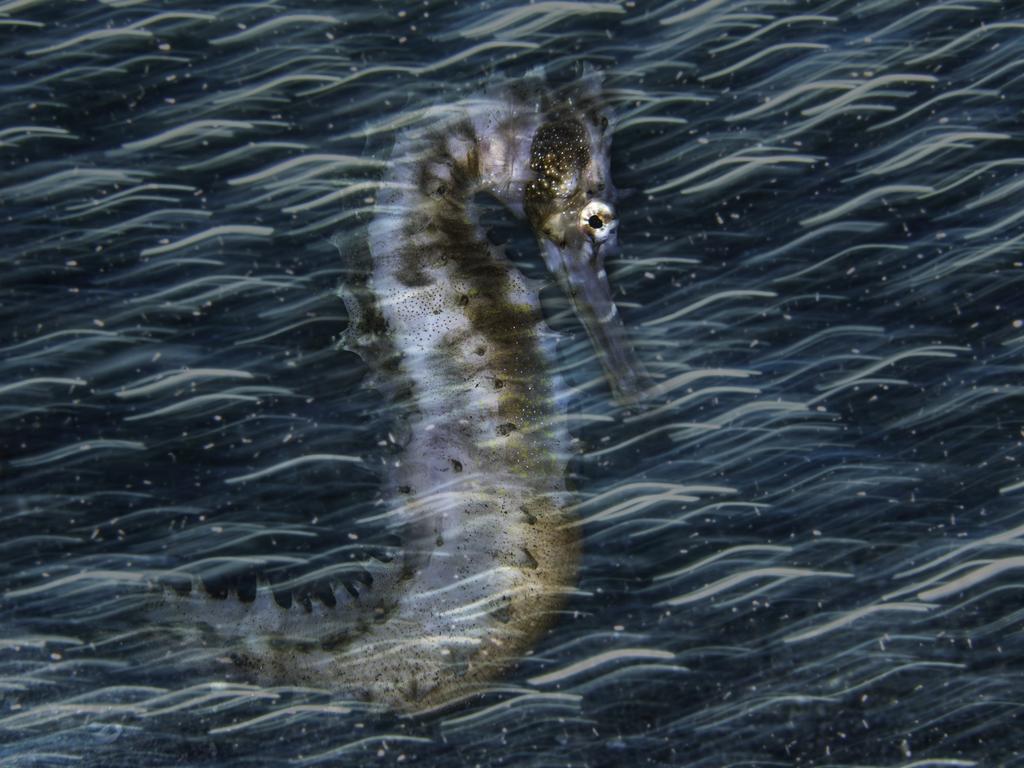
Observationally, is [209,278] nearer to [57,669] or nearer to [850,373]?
[57,669]

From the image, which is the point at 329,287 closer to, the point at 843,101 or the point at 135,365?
the point at 135,365

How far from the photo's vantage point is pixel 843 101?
2.83m

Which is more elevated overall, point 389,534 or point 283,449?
point 283,449

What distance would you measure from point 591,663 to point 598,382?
0.80m

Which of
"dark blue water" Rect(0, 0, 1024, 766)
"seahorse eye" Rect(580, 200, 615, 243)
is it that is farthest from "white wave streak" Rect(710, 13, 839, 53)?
"seahorse eye" Rect(580, 200, 615, 243)

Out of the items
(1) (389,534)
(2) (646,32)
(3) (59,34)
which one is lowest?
(1) (389,534)

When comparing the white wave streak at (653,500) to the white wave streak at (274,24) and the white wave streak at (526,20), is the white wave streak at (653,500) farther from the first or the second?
the white wave streak at (274,24)

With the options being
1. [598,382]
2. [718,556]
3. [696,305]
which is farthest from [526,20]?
[718,556]

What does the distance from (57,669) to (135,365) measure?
2.90ft

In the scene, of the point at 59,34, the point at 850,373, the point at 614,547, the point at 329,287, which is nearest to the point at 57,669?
the point at 329,287

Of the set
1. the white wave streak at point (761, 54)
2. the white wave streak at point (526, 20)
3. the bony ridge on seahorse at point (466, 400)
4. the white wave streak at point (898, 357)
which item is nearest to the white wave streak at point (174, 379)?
the bony ridge on seahorse at point (466, 400)

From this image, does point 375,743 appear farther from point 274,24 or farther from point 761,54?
point 761,54

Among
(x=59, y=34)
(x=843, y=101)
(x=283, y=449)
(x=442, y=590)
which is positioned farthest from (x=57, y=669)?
(x=843, y=101)

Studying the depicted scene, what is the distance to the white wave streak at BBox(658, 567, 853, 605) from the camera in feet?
9.01
